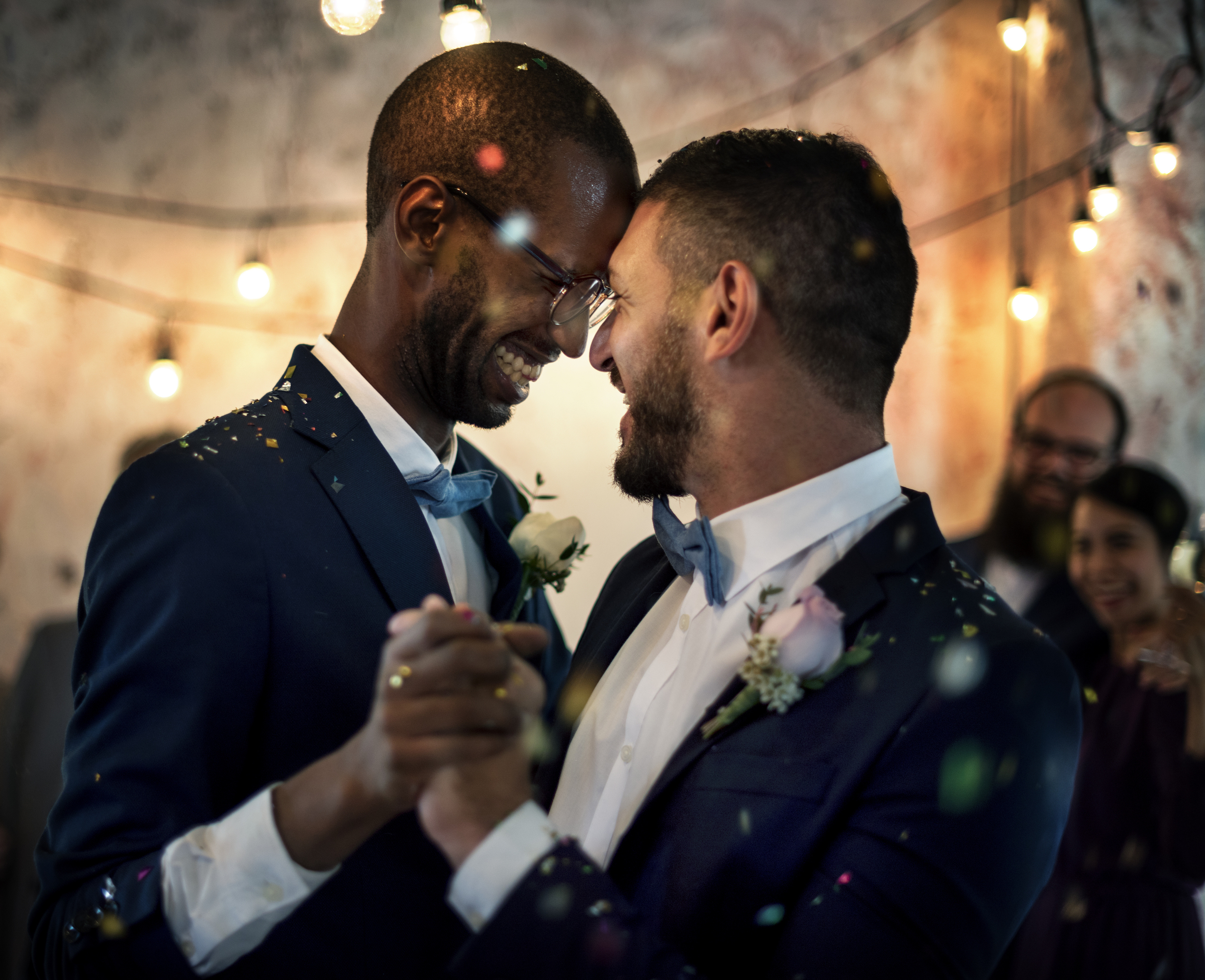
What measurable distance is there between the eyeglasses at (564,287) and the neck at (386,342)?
0.59 feet

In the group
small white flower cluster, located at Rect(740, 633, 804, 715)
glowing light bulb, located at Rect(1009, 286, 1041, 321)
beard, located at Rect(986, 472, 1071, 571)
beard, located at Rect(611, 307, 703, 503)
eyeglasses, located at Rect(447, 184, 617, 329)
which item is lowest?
small white flower cluster, located at Rect(740, 633, 804, 715)

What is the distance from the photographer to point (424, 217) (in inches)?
64.4

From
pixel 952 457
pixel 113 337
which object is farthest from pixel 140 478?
pixel 952 457

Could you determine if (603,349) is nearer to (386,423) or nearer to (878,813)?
(386,423)

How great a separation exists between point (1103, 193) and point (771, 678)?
316cm

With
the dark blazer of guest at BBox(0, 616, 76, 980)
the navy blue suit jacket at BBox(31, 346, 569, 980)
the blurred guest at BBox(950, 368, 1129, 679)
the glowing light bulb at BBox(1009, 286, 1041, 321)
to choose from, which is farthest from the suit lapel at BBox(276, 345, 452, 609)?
the glowing light bulb at BBox(1009, 286, 1041, 321)

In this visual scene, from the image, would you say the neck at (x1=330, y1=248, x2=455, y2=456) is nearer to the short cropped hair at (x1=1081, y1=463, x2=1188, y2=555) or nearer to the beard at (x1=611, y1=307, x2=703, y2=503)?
the beard at (x1=611, y1=307, x2=703, y2=503)

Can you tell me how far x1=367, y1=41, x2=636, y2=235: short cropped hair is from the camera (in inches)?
63.7

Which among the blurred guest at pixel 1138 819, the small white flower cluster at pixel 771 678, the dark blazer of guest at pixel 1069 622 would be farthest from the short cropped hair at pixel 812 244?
the blurred guest at pixel 1138 819

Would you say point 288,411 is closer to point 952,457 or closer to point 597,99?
point 597,99

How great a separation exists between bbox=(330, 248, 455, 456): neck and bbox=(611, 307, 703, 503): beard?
1.12 ft

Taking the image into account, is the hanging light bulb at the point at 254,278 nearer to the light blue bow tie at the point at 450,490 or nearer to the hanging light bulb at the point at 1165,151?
the light blue bow tie at the point at 450,490

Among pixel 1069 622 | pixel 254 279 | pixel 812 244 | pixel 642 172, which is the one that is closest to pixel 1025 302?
pixel 1069 622

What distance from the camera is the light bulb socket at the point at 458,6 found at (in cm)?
221
